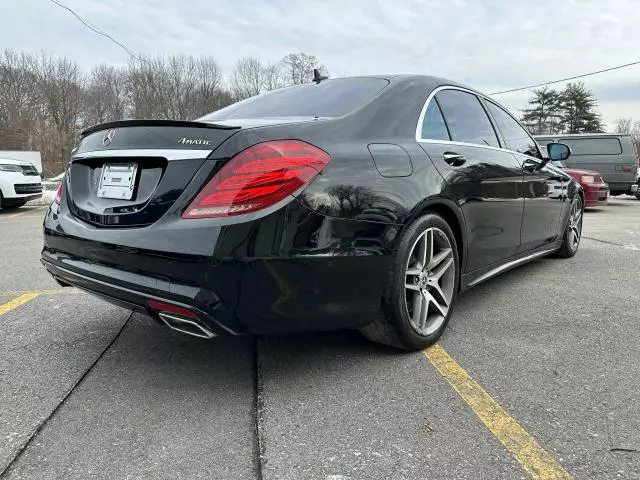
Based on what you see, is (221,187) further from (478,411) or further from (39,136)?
(39,136)

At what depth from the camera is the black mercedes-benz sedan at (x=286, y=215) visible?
2.05 m

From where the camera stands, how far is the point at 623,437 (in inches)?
76.7

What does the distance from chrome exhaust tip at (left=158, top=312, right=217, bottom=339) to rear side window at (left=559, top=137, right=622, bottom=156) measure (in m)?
13.5

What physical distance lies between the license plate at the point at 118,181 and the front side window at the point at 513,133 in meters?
2.68

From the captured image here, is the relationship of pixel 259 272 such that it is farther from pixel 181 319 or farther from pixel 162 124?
pixel 162 124

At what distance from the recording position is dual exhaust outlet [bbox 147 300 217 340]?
82.3 inches

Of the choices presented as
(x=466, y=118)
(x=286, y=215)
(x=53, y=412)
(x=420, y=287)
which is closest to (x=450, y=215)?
(x=420, y=287)

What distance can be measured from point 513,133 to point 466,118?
91 centimetres

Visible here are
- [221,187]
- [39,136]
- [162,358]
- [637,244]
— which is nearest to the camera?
[221,187]

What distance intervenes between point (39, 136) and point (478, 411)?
46.0 meters

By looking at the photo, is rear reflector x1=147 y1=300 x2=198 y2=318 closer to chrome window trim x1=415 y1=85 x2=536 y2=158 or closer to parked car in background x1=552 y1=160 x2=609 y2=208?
chrome window trim x1=415 y1=85 x2=536 y2=158

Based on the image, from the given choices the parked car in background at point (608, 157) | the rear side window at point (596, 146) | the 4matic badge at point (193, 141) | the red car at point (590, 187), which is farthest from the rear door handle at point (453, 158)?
the rear side window at point (596, 146)

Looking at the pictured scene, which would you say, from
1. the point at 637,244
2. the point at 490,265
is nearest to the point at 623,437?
the point at 490,265

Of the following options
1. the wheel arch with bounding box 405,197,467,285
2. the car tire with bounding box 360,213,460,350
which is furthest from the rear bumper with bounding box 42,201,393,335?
the wheel arch with bounding box 405,197,467,285
